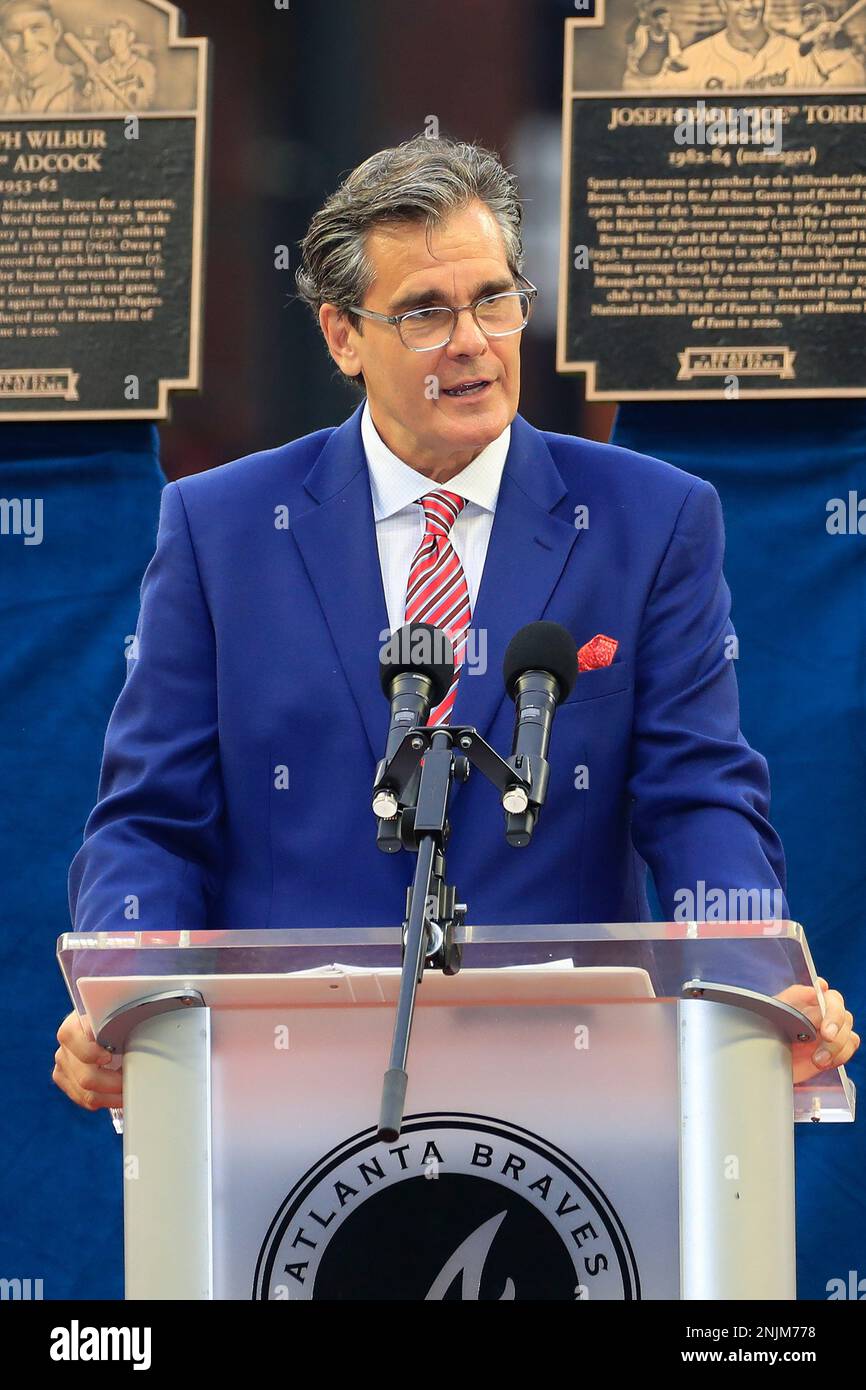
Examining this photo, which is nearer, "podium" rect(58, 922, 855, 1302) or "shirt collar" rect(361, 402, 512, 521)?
"podium" rect(58, 922, 855, 1302)

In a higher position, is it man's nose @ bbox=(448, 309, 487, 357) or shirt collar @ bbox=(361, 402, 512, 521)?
man's nose @ bbox=(448, 309, 487, 357)

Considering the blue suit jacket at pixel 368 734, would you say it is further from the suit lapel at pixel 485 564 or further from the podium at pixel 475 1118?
the podium at pixel 475 1118

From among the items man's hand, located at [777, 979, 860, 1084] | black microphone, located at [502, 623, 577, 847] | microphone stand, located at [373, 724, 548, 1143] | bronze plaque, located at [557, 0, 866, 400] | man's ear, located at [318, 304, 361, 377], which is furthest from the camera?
bronze plaque, located at [557, 0, 866, 400]

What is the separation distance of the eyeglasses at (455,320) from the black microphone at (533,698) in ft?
3.04

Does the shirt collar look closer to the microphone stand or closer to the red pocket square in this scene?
the red pocket square

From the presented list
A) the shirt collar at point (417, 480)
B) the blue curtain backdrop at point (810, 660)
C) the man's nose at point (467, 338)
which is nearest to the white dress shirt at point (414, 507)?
the shirt collar at point (417, 480)

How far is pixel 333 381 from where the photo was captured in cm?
447

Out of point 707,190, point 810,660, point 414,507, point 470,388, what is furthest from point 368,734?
point 707,190

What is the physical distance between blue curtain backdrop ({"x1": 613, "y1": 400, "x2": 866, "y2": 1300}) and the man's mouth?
4.94ft

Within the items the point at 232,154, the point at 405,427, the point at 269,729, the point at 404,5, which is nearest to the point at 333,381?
the point at 232,154

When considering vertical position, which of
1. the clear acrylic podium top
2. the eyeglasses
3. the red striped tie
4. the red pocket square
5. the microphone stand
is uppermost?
the eyeglasses

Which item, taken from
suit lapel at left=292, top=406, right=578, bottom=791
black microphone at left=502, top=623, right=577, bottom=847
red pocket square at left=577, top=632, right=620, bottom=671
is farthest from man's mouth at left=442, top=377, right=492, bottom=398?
black microphone at left=502, top=623, right=577, bottom=847

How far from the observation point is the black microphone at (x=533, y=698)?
6.36ft

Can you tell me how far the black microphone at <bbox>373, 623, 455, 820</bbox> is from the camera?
2021 millimetres
